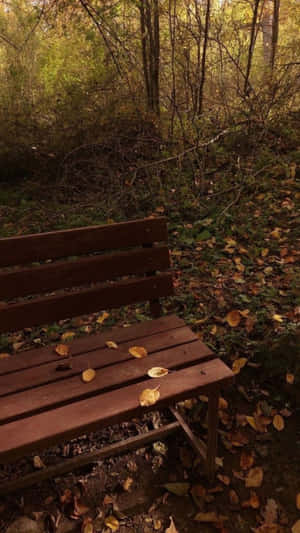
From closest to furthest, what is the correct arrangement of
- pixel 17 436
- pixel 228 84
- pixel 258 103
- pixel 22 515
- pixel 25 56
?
pixel 17 436, pixel 22 515, pixel 258 103, pixel 228 84, pixel 25 56

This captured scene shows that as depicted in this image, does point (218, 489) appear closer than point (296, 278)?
Yes

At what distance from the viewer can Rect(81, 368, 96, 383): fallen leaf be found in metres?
1.48

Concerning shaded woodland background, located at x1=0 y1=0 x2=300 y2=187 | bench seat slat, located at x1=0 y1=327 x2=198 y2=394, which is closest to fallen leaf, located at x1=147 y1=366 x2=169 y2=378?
bench seat slat, located at x1=0 y1=327 x2=198 y2=394

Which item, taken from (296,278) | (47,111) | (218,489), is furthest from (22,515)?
(47,111)

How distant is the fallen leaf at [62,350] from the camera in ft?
5.46

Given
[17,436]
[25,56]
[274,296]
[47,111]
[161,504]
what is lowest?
[161,504]

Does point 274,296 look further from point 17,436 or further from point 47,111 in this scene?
point 47,111

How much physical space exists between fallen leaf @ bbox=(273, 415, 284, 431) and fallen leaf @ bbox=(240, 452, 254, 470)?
21 centimetres

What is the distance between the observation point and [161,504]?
1.62m

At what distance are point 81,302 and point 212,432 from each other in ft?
2.89

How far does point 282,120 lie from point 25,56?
481 centimetres

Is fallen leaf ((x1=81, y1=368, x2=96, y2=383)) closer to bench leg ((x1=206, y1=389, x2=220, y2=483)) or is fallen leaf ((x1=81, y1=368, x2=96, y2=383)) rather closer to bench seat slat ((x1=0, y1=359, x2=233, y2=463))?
bench seat slat ((x1=0, y1=359, x2=233, y2=463))

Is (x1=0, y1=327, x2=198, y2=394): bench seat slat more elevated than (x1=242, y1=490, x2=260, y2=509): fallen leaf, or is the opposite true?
(x1=0, y1=327, x2=198, y2=394): bench seat slat

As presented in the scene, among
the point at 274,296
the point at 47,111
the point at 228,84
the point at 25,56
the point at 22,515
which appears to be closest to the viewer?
the point at 22,515
